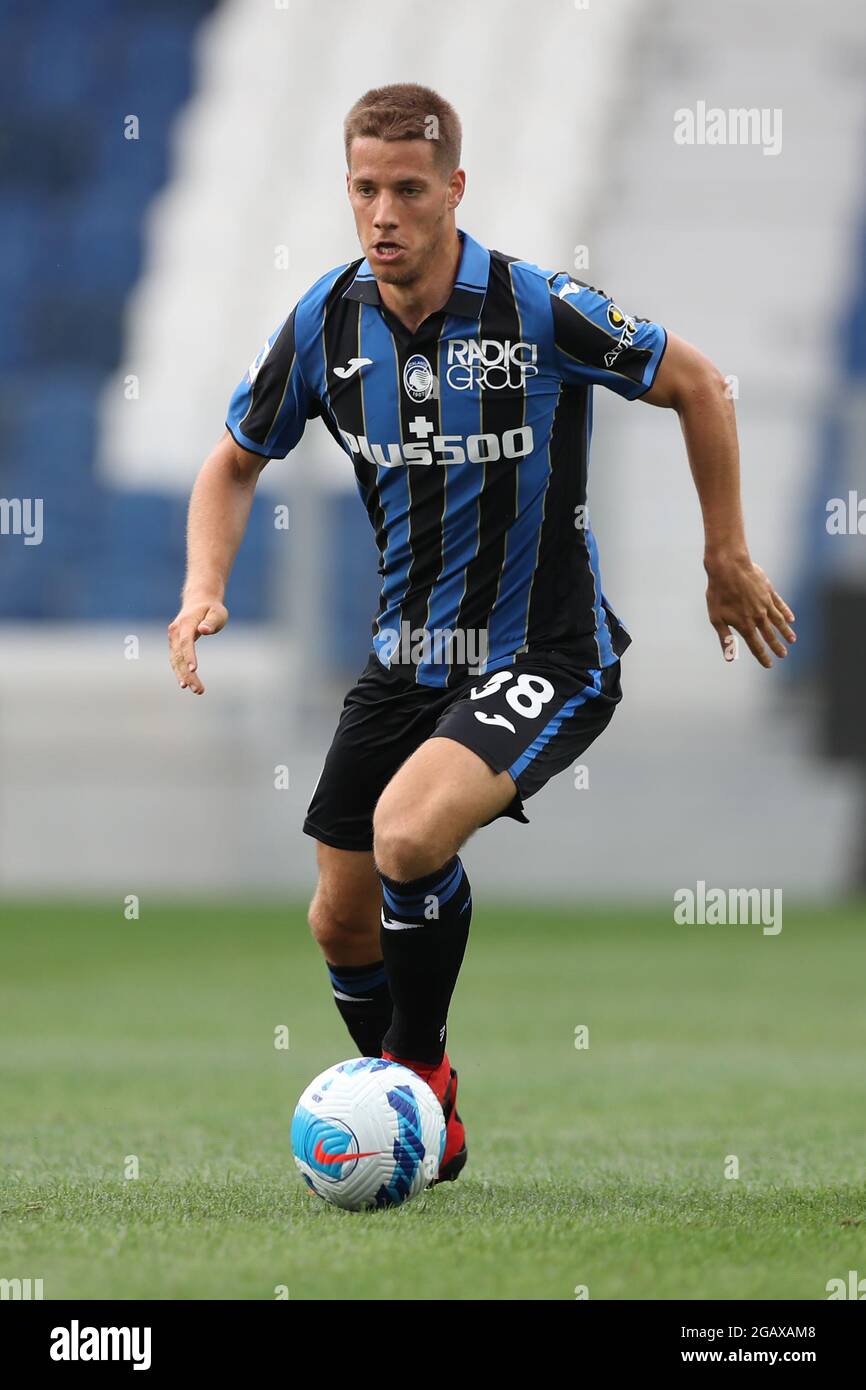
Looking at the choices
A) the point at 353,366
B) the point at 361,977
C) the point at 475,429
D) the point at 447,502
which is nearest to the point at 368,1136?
the point at 361,977

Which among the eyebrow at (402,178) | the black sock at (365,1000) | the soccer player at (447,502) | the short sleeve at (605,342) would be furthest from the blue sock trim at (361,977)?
the eyebrow at (402,178)

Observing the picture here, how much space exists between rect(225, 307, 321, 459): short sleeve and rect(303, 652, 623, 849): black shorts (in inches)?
20.7

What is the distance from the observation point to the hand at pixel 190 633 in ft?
13.2

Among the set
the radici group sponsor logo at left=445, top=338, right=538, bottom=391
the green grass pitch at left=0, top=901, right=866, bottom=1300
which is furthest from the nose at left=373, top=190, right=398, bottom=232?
the green grass pitch at left=0, top=901, right=866, bottom=1300

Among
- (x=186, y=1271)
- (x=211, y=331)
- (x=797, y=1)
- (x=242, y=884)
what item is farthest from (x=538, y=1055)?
(x=797, y=1)

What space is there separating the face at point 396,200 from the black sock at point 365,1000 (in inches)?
59.5

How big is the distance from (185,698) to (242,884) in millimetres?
1210

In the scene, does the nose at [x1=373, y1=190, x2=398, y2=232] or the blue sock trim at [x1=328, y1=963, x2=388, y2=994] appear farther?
the blue sock trim at [x1=328, y1=963, x2=388, y2=994]

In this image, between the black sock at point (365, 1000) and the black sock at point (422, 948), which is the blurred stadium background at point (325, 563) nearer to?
the black sock at point (365, 1000)

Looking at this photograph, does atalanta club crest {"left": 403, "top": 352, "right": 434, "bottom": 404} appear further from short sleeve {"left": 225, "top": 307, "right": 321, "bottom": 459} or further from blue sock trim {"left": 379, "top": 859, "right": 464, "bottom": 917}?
blue sock trim {"left": 379, "top": 859, "right": 464, "bottom": 917}

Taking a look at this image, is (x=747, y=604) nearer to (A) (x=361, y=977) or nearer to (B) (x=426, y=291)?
(B) (x=426, y=291)

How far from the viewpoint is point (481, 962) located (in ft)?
32.2

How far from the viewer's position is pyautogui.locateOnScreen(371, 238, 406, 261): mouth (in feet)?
13.2
